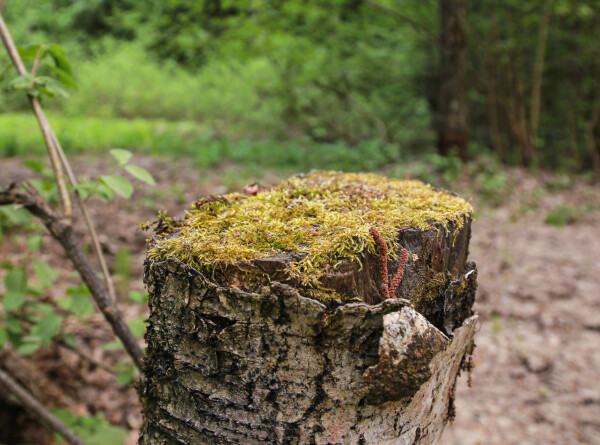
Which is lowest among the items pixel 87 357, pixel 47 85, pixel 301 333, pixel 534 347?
pixel 534 347

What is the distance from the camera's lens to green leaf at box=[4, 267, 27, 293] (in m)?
1.82

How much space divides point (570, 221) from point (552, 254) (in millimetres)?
1524

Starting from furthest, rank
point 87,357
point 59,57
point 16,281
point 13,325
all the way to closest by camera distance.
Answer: point 87,357 → point 13,325 → point 16,281 → point 59,57

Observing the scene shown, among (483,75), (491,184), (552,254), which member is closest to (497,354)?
(552,254)

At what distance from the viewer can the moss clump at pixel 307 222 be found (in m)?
0.91

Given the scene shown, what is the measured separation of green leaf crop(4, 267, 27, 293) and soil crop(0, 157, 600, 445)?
0.70 metres

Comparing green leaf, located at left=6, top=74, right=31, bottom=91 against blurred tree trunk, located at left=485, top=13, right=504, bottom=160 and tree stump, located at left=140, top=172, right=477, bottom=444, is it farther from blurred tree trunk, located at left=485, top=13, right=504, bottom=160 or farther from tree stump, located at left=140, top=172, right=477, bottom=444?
blurred tree trunk, located at left=485, top=13, right=504, bottom=160

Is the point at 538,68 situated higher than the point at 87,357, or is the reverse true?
the point at 538,68

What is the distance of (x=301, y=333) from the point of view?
814mm

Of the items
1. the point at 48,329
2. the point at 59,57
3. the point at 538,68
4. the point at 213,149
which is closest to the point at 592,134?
the point at 538,68

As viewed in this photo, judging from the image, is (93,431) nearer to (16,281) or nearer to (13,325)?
(13,325)

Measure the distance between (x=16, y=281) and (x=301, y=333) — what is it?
1.52m

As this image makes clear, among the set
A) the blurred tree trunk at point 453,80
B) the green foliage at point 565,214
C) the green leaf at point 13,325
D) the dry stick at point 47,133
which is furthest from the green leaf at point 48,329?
the blurred tree trunk at point 453,80

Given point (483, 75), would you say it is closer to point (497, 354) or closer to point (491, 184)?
point (491, 184)
